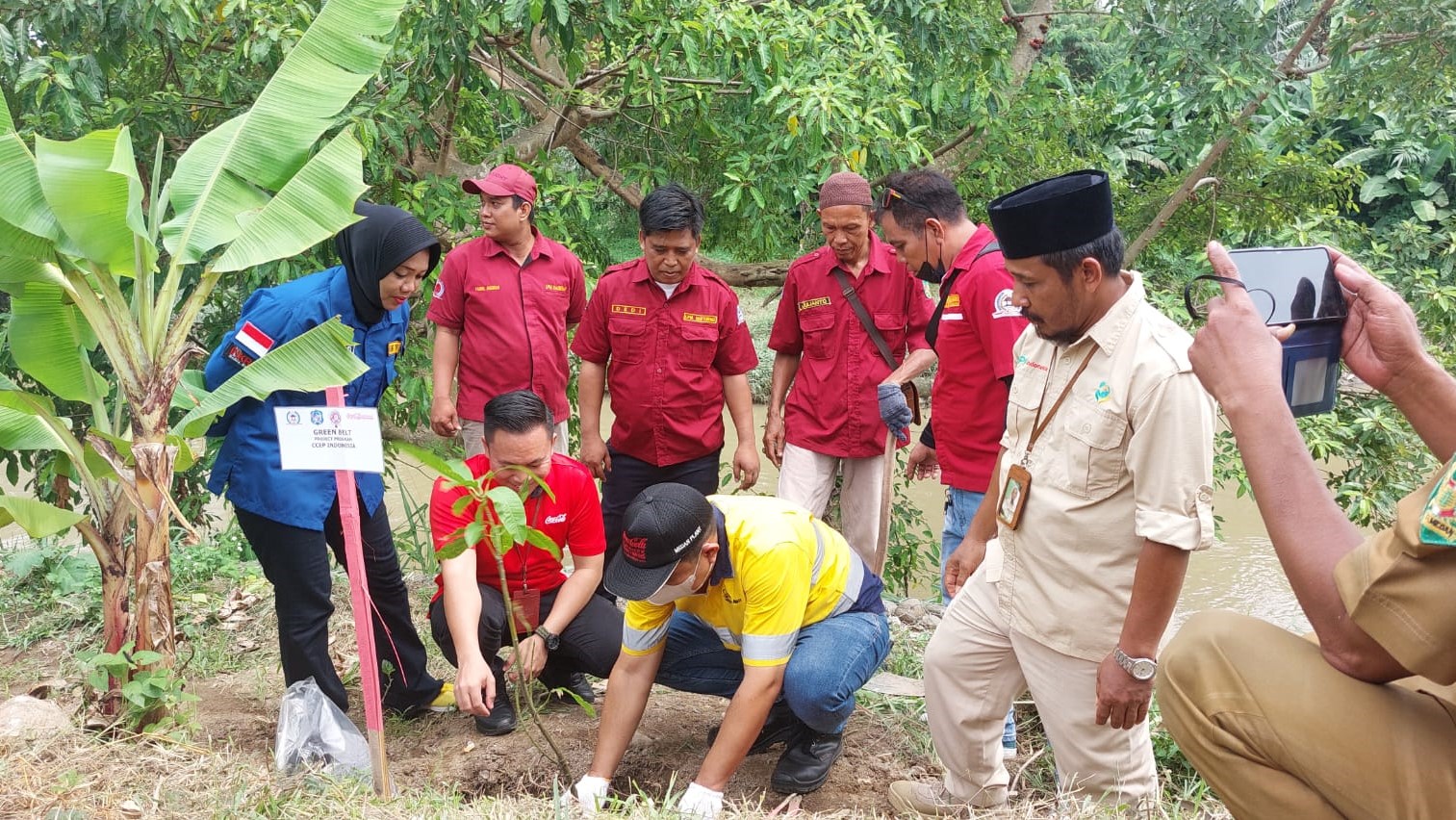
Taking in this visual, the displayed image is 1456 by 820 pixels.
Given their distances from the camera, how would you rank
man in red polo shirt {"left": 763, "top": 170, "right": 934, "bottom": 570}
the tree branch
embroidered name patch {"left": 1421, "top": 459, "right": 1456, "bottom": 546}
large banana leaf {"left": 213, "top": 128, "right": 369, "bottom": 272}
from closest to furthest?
embroidered name patch {"left": 1421, "top": 459, "right": 1456, "bottom": 546} → large banana leaf {"left": 213, "top": 128, "right": 369, "bottom": 272} → man in red polo shirt {"left": 763, "top": 170, "right": 934, "bottom": 570} → the tree branch

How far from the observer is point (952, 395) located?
3.55m

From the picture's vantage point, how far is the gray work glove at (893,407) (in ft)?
13.1

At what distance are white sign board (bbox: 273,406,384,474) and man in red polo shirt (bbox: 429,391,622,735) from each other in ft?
1.30

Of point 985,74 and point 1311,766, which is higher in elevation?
point 985,74

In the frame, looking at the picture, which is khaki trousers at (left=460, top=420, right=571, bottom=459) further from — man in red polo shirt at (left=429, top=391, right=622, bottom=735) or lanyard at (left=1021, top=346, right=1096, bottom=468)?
lanyard at (left=1021, top=346, right=1096, bottom=468)

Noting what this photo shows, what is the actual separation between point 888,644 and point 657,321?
164cm

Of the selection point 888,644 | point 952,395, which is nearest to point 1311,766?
point 888,644

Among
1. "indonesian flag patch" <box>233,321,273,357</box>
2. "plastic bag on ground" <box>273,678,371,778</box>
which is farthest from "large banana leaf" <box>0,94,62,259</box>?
"plastic bag on ground" <box>273,678,371,778</box>

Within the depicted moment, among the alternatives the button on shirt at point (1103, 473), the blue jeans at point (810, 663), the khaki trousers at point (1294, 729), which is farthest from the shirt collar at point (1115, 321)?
the blue jeans at point (810, 663)

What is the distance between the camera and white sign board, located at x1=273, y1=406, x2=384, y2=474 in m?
2.75

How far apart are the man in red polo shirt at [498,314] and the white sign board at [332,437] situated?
155 cm

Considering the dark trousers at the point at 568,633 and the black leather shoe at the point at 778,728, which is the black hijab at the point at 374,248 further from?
the black leather shoe at the point at 778,728

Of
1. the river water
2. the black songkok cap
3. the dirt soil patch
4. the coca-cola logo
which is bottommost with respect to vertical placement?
the river water

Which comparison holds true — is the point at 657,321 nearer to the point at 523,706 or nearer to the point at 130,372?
the point at 523,706
